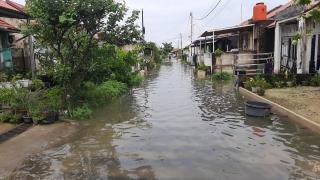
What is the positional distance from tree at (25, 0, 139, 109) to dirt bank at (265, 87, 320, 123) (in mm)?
7073

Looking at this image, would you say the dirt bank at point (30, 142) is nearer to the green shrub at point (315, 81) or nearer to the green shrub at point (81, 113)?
the green shrub at point (81, 113)

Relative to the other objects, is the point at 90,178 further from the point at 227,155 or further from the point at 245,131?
the point at 245,131

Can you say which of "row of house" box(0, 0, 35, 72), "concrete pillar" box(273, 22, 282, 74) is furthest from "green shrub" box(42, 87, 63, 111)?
"concrete pillar" box(273, 22, 282, 74)

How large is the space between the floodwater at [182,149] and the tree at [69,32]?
79.6 inches

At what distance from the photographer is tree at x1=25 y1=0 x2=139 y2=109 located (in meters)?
12.6

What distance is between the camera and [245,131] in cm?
1094

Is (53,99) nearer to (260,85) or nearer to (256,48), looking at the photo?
(260,85)

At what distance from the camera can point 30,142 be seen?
9.80 meters

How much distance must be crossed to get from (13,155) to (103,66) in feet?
20.7

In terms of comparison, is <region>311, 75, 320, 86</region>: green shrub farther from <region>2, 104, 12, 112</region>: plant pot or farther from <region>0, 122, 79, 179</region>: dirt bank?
<region>2, 104, 12, 112</region>: plant pot

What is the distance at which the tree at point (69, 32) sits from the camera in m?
12.6

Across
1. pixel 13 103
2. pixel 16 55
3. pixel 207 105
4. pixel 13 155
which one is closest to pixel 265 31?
pixel 207 105

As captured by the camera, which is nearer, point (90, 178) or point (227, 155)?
point (90, 178)

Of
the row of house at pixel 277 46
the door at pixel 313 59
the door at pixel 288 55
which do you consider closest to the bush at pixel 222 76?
the row of house at pixel 277 46
